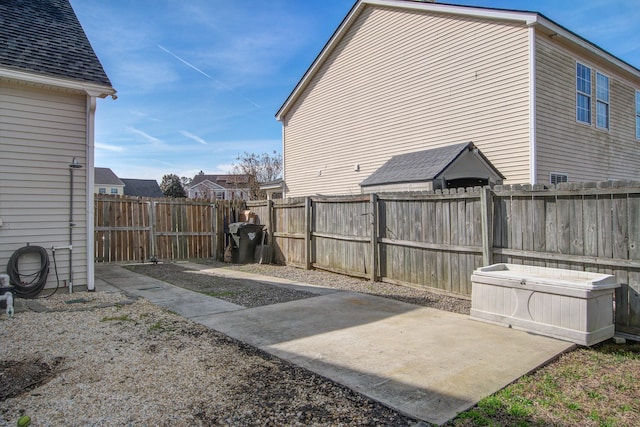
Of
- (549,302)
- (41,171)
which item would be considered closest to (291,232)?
(41,171)

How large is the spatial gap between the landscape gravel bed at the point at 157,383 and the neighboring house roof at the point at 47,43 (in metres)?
4.28

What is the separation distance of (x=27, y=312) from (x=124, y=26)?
22.4 ft

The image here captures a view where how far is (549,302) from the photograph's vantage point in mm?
4332

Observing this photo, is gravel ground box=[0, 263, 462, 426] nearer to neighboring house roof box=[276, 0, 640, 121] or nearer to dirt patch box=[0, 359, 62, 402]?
dirt patch box=[0, 359, 62, 402]

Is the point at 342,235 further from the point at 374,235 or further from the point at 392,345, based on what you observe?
the point at 392,345

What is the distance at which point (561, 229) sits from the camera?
496 centimetres

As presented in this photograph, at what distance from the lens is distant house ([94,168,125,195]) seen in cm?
4022

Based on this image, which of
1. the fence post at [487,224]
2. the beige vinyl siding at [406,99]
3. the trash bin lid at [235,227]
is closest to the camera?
the fence post at [487,224]

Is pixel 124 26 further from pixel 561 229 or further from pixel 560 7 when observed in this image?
pixel 560 7

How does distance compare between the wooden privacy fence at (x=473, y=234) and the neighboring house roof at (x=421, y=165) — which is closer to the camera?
the wooden privacy fence at (x=473, y=234)

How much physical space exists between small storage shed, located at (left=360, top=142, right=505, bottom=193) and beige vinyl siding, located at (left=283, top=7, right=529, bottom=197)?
46cm

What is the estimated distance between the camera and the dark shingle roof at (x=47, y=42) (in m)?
6.69

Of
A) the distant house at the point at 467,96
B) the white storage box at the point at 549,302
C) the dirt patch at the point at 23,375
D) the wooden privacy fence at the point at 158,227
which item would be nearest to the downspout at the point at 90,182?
the dirt patch at the point at 23,375

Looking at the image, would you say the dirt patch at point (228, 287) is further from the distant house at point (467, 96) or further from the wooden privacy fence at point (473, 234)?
the distant house at point (467, 96)
